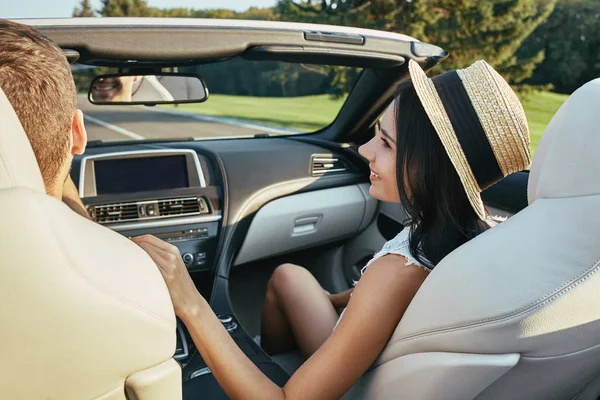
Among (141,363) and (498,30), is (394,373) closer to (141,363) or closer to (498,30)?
(141,363)

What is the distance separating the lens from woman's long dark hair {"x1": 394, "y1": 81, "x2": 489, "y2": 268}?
6.13 feet

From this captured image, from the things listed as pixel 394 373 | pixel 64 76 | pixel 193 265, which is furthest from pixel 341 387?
pixel 193 265

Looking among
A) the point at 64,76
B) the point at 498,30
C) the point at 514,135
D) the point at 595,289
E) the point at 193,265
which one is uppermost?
the point at 64,76

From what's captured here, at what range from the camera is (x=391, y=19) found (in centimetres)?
2589

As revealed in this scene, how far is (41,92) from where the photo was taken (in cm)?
122

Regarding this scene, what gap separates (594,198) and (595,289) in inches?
8.0

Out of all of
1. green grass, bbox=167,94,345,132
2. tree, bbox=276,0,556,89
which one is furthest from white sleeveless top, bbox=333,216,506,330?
tree, bbox=276,0,556,89

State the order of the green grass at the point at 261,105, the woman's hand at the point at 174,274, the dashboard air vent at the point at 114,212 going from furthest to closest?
the green grass at the point at 261,105 < the dashboard air vent at the point at 114,212 < the woman's hand at the point at 174,274

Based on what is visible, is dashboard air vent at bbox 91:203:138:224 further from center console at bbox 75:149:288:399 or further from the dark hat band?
the dark hat band

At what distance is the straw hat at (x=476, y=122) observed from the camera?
180 cm

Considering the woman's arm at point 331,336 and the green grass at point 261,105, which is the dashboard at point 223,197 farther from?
the green grass at point 261,105

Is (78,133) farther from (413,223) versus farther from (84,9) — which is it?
(84,9)

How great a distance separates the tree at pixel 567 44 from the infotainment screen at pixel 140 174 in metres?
34.2

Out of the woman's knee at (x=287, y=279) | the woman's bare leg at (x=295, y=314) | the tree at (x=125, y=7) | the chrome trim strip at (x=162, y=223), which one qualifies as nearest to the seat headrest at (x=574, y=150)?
the woman's bare leg at (x=295, y=314)
